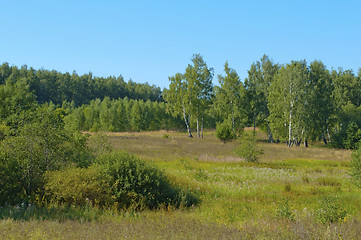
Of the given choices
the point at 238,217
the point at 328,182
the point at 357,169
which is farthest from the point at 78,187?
the point at 328,182

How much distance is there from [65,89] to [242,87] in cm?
10571

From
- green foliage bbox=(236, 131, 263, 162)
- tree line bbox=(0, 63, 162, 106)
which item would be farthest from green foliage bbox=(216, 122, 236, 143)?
tree line bbox=(0, 63, 162, 106)

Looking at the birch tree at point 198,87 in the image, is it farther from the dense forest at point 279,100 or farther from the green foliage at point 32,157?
the green foliage at point 32,157

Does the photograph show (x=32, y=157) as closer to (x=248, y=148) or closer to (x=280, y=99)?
(x=248, y=148)

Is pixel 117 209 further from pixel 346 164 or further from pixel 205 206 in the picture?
pixel 346 164

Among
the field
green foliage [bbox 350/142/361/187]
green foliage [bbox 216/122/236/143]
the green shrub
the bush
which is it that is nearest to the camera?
the field

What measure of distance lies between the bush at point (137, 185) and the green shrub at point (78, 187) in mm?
321

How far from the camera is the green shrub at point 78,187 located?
959 cm

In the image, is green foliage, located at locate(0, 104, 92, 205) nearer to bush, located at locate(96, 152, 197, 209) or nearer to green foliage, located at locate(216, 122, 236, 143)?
bush, located at locate(96, 152, 197, 209)

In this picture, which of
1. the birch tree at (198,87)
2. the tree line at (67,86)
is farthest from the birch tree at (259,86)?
the tree line at (67,86)

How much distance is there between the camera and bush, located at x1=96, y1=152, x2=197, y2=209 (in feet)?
33.2

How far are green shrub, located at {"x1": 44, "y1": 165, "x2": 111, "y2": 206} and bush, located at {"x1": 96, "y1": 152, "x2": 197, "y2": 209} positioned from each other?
32cm

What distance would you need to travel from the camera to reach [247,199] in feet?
38.1

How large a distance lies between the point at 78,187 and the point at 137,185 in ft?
6.29
